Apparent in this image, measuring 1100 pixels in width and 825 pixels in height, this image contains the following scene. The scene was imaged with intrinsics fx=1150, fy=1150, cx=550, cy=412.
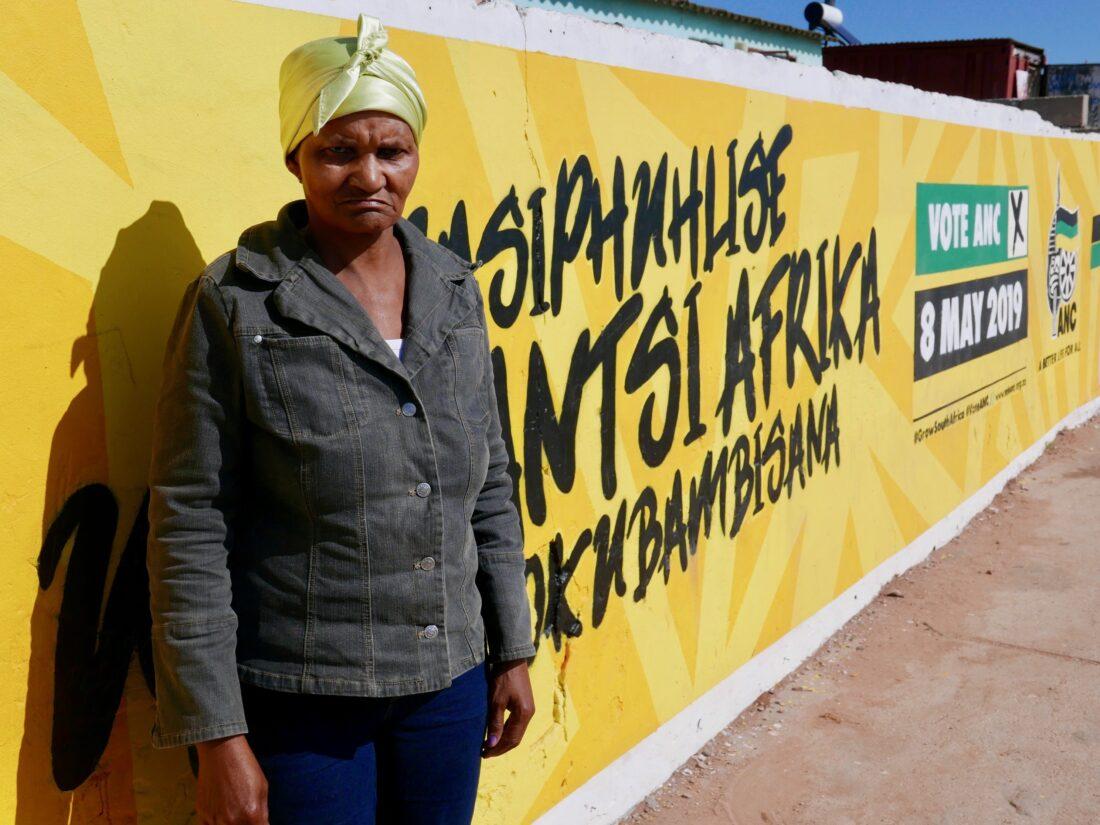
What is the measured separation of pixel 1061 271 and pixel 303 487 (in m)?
8.26

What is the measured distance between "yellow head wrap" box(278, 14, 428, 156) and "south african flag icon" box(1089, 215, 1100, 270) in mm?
9186

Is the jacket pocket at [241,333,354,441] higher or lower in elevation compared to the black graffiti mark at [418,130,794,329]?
lower

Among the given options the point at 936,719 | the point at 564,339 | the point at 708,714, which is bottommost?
the point at 936,719

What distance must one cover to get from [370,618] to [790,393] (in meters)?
3.07

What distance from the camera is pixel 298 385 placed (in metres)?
1.72

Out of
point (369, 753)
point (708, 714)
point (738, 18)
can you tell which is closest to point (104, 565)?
point (369, 753)

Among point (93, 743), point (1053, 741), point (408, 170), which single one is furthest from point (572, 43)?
point (1053, 741)

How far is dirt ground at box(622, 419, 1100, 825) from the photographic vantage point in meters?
3.73

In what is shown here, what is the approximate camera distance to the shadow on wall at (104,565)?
1961mm

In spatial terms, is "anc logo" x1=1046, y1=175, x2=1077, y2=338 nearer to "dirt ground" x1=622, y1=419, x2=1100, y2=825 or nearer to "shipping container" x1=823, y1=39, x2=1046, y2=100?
Result: "dirt ground" x1=622, y1=419, x2=1100, y2=825

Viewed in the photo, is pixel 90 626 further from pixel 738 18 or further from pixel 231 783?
pixel 738 18

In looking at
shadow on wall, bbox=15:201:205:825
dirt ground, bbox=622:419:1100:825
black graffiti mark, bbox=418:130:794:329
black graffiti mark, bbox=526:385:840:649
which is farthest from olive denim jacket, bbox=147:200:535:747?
dirt ground, bbox=622:419:1100:825

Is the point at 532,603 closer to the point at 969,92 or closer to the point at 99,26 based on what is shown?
the point at 99,26

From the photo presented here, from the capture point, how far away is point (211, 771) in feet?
5.65
